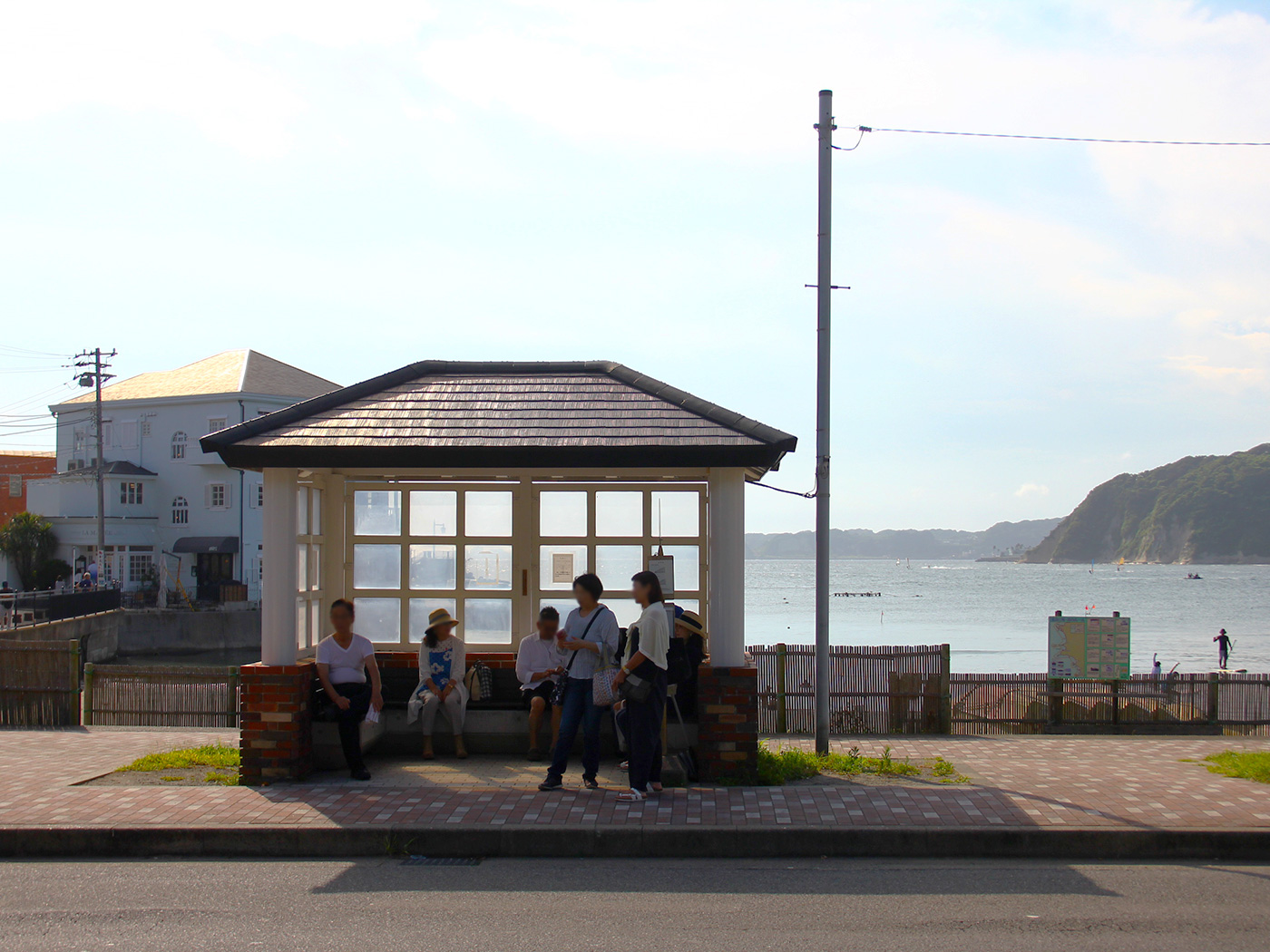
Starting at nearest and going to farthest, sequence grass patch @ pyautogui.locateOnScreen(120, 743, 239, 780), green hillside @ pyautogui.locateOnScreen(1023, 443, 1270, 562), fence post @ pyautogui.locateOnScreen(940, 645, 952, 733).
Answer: grass patch @ pyautogui.locateOnScreen(120, 743, 239, 780)
fence post @ pyautogui.locateOnScreen(940, 645, 952, 733)
green hillside @ pyautogui.locateOnScreen(1023, 443, 1270, 562)

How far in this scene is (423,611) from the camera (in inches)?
400

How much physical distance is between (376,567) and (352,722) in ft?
6.86

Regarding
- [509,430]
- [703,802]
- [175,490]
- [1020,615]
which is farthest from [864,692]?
[1020,615]

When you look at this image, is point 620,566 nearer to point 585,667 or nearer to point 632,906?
point 585,667

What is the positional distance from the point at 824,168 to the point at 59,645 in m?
10.9

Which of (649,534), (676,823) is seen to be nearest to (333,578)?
(649,534)

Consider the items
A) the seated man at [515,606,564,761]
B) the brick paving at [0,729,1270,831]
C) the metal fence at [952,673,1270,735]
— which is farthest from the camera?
the metal fence at [952,673,1270,735]

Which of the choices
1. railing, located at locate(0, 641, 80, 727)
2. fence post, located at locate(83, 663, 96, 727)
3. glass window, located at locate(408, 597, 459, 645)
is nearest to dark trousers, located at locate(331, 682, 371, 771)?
glass window, located at locate(408, 597, 459, 645)

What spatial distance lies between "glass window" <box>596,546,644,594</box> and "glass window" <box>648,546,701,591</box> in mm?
156

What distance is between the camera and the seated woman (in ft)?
29.8

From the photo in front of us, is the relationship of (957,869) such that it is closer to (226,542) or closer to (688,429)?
(688,429)

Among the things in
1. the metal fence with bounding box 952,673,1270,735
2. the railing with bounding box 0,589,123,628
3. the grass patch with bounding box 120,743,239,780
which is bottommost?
the railing with bounding box 0,589,123,628

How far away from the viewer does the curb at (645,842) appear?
6.68m

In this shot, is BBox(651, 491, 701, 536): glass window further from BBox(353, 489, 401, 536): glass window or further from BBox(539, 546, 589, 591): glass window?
BBox(353, 489, 401, 536): glass window
